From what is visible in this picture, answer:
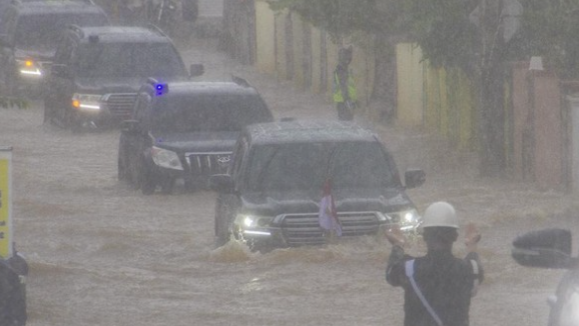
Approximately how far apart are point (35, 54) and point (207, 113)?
13.5 metres

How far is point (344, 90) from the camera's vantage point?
2808cm

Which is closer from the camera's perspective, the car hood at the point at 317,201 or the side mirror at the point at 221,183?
the car hood at the point at 317,201

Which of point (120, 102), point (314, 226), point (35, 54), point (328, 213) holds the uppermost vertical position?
point (328, 213)

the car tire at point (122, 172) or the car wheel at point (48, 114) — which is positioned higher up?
the car tire at point (122, 172)

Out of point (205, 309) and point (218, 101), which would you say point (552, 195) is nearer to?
point (218, 101)

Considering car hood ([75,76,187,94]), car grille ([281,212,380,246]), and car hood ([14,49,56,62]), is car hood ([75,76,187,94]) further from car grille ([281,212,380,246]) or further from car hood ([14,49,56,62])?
car grille ([281,212,380,246])

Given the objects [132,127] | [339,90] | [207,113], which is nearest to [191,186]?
A: [207,113]

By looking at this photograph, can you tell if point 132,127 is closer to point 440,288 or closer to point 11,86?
point 11,86

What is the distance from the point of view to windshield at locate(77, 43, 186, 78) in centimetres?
2939

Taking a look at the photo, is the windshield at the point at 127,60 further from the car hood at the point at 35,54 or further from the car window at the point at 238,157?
the car window at the point at 238,157

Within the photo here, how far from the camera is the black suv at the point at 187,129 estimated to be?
20453 millimetres

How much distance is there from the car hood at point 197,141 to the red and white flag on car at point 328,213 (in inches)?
239

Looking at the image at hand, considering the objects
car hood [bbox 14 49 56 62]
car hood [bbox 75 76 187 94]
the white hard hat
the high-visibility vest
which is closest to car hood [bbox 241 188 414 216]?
the white hard hat

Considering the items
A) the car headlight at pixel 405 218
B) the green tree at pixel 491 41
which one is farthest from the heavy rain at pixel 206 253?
Result: the green tree at pixel 491 41
